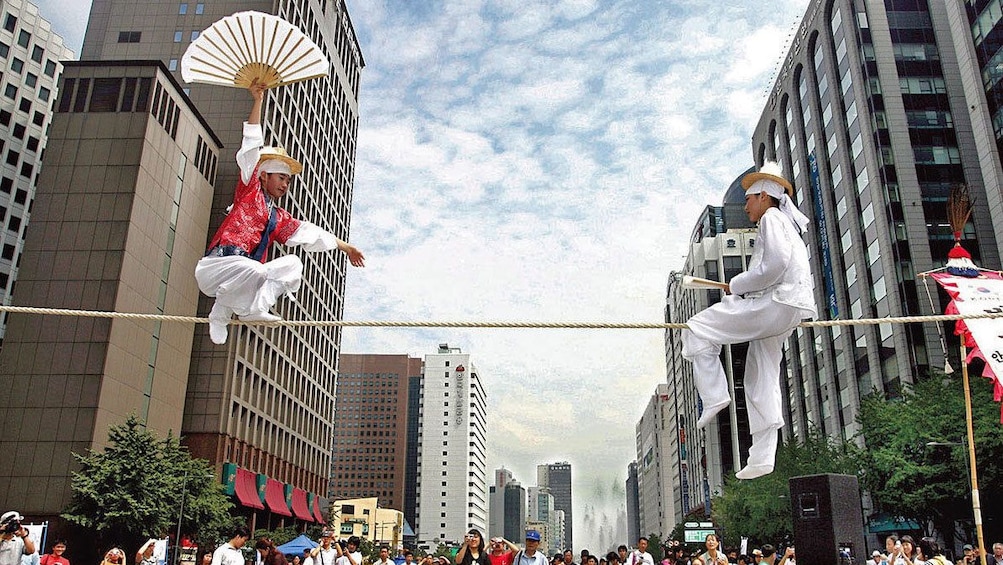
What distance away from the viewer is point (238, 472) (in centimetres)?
3959

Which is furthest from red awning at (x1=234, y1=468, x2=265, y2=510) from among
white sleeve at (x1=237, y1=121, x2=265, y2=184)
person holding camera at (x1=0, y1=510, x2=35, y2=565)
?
white sleeve at (x1=237, y1=121, x2=265, y2=184)

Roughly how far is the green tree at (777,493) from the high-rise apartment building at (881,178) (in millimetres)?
4219

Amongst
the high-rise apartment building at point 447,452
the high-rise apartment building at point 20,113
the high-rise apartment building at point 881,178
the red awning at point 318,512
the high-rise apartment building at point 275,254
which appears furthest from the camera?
the high-rise apartment building at point 447,452

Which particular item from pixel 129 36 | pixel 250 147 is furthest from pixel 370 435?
pixel 250 147

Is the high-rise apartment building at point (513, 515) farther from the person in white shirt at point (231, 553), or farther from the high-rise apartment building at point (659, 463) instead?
the person in white shirt at point (231, 553)

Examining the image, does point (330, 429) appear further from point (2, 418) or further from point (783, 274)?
point (783, 274)

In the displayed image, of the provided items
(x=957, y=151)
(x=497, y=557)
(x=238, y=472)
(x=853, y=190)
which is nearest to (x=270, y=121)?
(x=238, y=472)

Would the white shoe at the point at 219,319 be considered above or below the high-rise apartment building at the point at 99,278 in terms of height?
below

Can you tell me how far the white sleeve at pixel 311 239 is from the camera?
6398 millimetres

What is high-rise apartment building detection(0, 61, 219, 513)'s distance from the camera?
2992cm

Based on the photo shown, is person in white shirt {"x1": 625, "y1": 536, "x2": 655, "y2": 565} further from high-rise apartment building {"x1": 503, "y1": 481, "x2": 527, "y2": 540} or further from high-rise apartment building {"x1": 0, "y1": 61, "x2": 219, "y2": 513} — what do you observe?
high-rise apartment building {"x1": 503, "y1": 481, "x2": 527, "y2": 540}

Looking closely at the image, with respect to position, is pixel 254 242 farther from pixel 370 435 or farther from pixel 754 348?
pixel 370 435

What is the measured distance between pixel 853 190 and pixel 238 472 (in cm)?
3462

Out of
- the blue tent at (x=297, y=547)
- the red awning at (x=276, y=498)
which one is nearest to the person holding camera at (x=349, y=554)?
the blue tent at (x=297, y=547)
